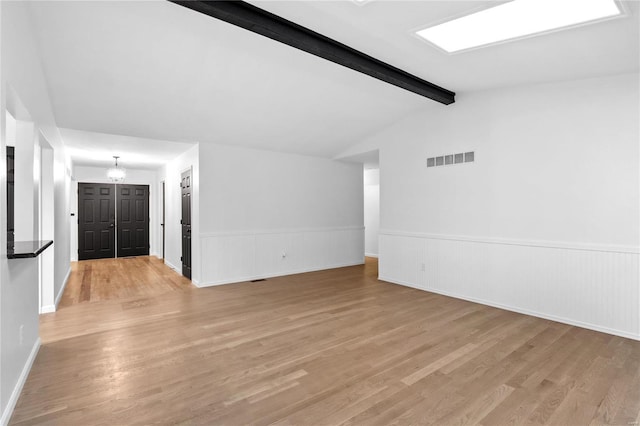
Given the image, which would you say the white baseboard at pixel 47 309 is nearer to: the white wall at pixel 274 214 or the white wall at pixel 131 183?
the white wall at pixel 274 214

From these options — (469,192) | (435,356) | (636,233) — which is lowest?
(435,356)

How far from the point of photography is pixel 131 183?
9.29 metres

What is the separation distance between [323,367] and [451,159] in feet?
12.2

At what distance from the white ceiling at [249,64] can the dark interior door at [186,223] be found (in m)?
1.10

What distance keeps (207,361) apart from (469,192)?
4049 millimetres

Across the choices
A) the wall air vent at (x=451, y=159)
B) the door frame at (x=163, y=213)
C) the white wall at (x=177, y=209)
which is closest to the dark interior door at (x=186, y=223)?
the white wall at (x=177, y=209)

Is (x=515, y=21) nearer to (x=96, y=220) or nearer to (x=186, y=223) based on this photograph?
(x=186, y=223)

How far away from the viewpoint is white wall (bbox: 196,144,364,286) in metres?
5.86

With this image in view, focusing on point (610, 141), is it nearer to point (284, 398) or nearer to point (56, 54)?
point (284, 398)

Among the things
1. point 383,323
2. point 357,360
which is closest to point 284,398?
point 357,360

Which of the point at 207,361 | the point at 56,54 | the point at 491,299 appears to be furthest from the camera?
Result: the point at 491,299

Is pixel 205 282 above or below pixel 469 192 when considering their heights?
below

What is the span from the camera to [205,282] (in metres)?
5.73

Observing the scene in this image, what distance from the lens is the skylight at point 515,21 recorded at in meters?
2.60
